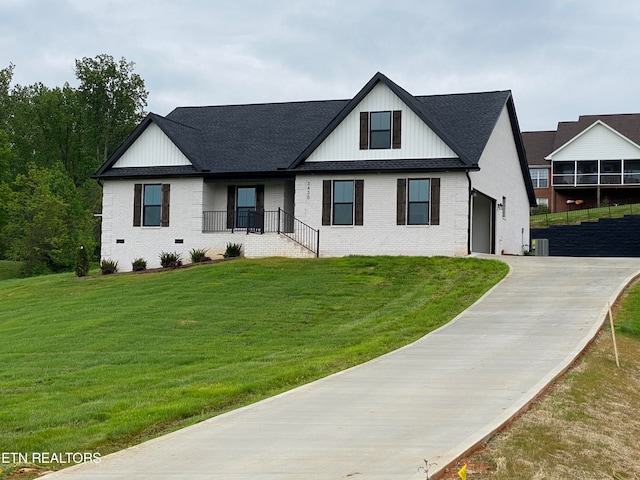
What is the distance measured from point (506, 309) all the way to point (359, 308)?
3880 mm

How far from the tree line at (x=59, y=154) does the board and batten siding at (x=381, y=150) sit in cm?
2715

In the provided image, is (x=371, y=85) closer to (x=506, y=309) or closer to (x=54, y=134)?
(x=506, y=309)

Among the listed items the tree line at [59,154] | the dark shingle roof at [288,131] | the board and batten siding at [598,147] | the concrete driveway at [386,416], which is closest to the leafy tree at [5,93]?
the tree line at [59,154]

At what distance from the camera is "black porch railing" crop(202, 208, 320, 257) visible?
102 ft

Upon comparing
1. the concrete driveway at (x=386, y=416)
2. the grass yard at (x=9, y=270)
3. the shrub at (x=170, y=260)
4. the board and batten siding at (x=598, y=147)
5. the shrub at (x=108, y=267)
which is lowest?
the concrete driveway at (x=386, y=416)

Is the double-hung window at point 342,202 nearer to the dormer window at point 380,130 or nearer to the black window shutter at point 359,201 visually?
the black window shutter at point 359,201

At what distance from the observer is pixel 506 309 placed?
775 inches

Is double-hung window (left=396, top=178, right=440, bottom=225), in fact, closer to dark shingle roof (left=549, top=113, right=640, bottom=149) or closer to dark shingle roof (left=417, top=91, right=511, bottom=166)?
dark shingle roof (left=417, top=91, right=511, bottom=166)

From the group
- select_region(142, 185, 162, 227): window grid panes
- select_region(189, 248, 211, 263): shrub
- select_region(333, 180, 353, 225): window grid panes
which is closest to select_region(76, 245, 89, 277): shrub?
select_region(142, 185, 162, 227): window grid panes

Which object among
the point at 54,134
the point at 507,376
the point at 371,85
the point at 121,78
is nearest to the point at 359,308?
the point at 507,376

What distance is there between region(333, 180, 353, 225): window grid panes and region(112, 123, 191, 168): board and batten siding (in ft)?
21.0

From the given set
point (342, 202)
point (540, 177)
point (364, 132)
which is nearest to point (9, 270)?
point (342, 202)

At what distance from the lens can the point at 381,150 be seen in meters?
30.5

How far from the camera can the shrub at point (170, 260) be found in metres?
31.7
